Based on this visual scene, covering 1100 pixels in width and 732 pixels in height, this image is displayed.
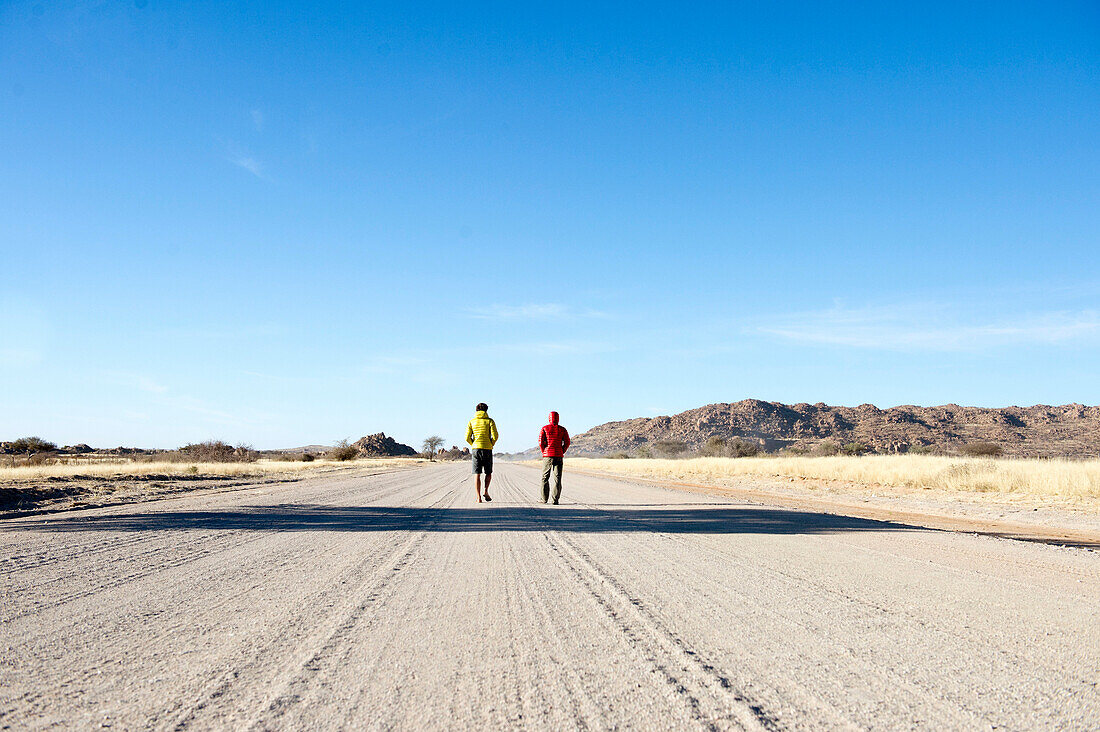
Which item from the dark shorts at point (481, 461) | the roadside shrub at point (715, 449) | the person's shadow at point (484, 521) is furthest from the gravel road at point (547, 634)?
the roadside shrub at point (715, 449)

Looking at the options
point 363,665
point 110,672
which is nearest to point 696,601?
point 363,665

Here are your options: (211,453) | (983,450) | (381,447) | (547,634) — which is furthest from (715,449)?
(381,447)

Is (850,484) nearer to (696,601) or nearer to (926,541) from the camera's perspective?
(926,541)

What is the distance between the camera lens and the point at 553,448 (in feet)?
44.2

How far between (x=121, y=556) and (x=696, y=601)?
5878mm

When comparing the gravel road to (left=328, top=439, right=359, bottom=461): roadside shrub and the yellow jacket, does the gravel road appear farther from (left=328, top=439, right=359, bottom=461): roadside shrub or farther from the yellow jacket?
(left=328, top=439, right=359, bottom=461): roadside shrub

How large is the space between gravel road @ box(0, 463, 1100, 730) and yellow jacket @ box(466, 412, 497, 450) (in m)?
6.18

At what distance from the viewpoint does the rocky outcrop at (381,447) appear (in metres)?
157

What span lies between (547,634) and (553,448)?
956cm

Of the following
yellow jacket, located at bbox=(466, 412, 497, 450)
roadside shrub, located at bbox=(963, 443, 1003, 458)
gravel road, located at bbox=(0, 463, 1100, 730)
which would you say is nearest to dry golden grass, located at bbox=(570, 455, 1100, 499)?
gravel road, located at bbox=(0, 463, 1100, 730)

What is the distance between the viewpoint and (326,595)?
16.2 ft

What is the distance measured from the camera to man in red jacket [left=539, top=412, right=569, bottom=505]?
13469 millimetres

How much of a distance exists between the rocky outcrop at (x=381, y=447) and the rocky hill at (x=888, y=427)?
168ft

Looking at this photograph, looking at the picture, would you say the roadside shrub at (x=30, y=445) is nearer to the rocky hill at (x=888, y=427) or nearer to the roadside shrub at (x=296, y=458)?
the roadside shrub at (x=296, y=458)
